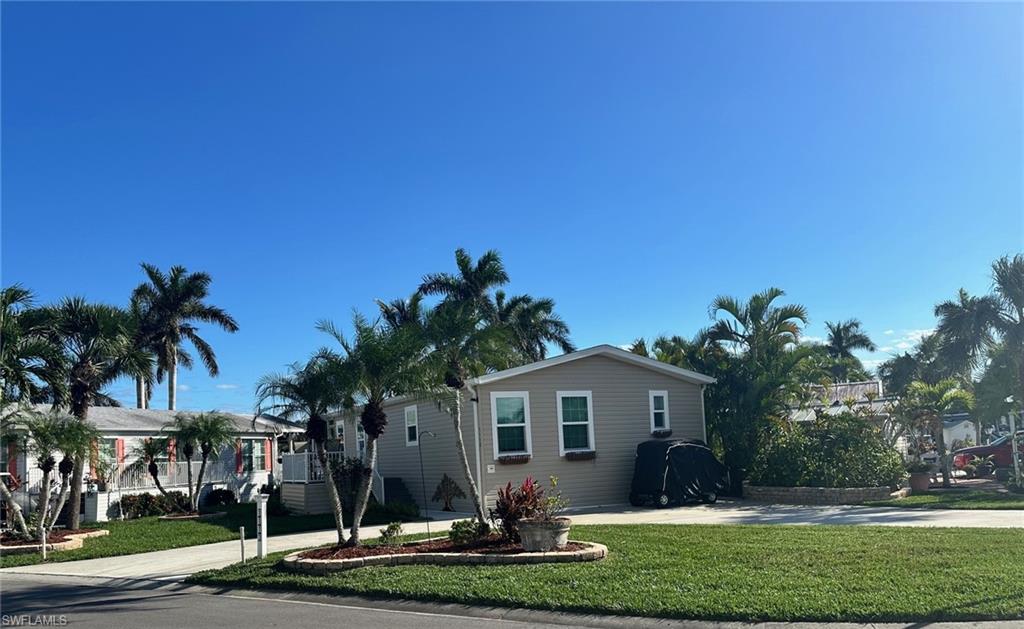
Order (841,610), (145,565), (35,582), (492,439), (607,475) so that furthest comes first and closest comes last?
1. (607,475)
2. (492,439)
3. (145,565)
4. (35,582)
5. (841,610)

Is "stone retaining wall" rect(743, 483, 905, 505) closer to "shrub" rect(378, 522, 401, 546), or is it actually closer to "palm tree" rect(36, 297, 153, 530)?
"shrub" rect(378, 522, 401, 546)

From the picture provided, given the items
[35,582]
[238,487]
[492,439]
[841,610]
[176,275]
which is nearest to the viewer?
[841,610]

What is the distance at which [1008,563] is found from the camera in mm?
9398

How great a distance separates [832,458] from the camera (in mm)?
20422

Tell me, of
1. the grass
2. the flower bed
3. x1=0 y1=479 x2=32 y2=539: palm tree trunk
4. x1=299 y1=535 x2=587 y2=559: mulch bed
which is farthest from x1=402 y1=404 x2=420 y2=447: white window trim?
the flower bed

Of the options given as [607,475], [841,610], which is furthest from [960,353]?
[841,610]

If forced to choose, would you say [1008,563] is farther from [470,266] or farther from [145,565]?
Answer: [470,266]

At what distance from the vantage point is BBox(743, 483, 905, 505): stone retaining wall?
19.2 meters

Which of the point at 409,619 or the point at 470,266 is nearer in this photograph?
the point at 409,619

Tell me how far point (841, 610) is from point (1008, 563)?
308 centimetres

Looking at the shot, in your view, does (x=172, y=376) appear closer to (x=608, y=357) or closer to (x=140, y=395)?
(x=140, y=395)

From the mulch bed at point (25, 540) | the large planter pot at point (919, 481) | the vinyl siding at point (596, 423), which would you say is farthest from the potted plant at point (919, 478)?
the mulch bed at point (25, 540)

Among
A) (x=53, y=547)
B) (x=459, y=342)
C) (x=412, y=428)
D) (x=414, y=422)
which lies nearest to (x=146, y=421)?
(x=412, y=428)

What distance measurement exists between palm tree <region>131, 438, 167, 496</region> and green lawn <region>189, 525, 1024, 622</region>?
49.9 feet
